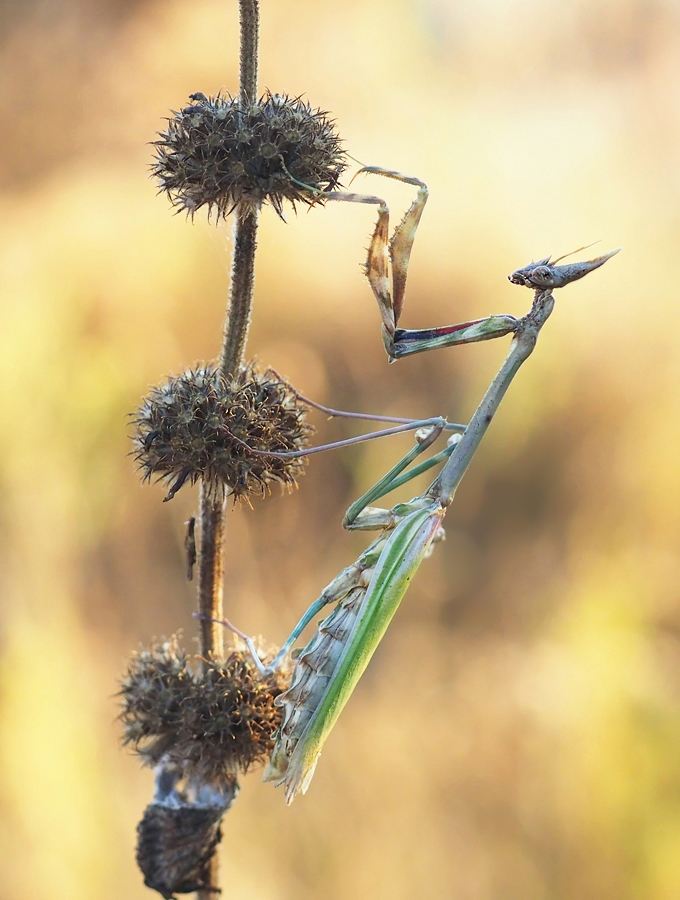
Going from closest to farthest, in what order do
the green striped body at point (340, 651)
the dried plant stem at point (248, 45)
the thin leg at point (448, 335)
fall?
the dried plant stem at point (248, 45)
the green striped body at point (340, 651)
the thin leg at point (448, 335)

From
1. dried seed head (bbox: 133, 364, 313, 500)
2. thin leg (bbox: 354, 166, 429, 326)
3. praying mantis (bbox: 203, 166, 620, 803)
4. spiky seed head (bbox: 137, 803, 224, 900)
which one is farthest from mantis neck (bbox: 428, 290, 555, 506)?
spiky seed head (bbox: 137, 803, 224, 900)

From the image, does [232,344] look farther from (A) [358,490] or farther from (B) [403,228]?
(A) [358,490]

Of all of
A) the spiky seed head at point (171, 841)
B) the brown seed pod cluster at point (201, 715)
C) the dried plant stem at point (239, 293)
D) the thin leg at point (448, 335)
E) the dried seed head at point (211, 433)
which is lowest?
the spiky seed head at point (171, 841)

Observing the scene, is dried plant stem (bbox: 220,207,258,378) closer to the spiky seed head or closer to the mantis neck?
the mantis neck

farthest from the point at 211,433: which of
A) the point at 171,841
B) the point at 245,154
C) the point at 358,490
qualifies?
the point at 358,490

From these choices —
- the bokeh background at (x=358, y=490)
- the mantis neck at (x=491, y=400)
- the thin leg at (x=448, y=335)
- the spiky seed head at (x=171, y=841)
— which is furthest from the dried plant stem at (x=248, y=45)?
the bokeh background at (x=358, y=490)

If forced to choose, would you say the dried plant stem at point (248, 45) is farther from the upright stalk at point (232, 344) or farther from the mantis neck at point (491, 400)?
the mantis neck at point (491, 400)

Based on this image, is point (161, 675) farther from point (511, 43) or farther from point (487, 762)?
point (511, 43)
